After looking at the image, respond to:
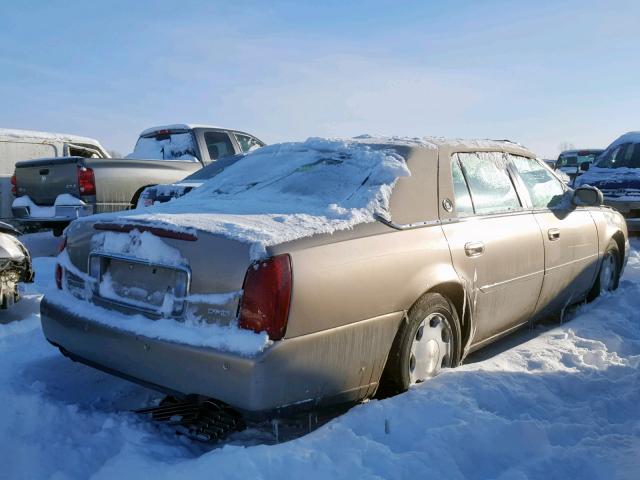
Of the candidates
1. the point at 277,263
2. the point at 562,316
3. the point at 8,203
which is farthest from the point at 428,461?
the point at 8,203

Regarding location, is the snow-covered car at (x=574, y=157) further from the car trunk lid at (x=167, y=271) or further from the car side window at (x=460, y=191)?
the car trunk lid at (x=167, y=271)

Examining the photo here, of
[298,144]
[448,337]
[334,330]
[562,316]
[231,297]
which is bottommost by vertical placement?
[562,316]

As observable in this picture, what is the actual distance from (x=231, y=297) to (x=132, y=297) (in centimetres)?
60

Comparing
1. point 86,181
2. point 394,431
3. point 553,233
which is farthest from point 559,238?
point 86,181

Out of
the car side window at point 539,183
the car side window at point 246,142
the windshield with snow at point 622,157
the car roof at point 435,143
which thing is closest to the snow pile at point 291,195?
the car roof at point 435,143

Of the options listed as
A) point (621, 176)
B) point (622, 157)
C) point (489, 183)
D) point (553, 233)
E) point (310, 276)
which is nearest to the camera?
point (310, 276)

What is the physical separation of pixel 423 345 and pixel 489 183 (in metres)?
1.35

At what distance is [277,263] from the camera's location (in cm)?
241

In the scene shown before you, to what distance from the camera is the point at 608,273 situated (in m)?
5.46

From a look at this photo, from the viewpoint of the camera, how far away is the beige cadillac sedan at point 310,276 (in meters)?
2.40

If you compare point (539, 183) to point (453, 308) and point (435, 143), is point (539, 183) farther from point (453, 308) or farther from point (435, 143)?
point (453, 308)

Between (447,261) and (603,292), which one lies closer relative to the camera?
(447,261)

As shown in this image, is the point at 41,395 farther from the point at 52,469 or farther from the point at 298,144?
the point at 298,144

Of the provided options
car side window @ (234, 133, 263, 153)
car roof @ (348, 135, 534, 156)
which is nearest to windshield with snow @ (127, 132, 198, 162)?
car side window @ (234, 133, 263, 153)
